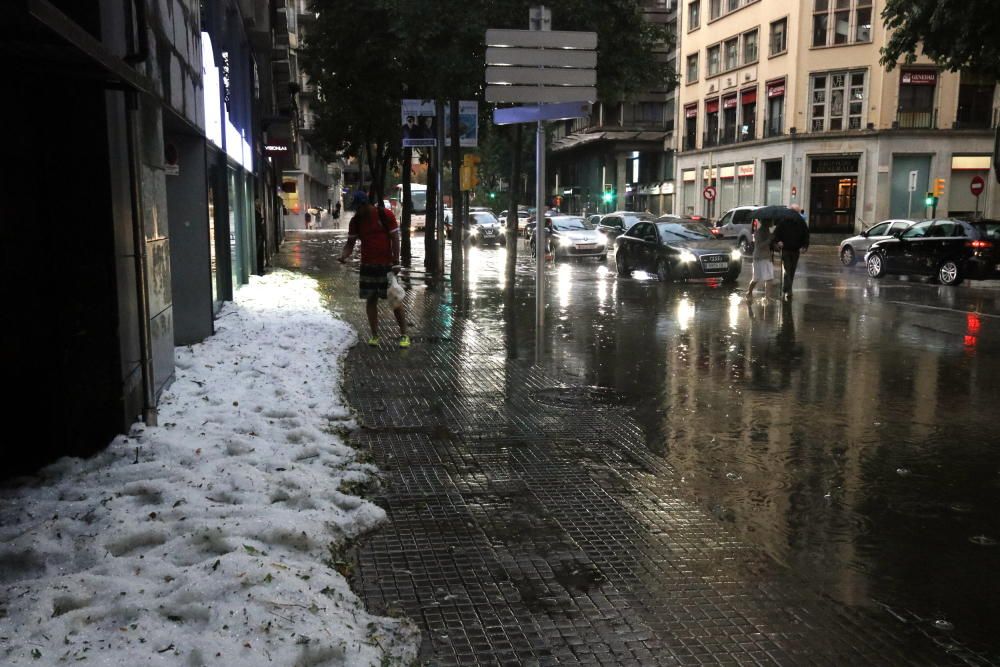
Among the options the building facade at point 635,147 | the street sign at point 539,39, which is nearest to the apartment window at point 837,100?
the building facade at point 635,147

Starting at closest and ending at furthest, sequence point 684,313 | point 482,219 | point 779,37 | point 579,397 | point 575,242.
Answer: point 579,397
point 684,313
point 575,242
point 482,219
point 779,37

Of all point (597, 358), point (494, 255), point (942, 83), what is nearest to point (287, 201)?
point (494, 255)

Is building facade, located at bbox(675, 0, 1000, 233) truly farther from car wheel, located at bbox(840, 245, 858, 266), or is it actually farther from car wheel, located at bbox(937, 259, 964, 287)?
car wheel, located at bbox(937, 259, 964, 287)

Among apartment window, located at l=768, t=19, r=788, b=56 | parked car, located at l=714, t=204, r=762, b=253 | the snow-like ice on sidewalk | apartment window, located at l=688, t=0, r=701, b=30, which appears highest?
apartment window, located at l=688, t=0, r=701, b=30

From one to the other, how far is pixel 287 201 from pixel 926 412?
6635 cm

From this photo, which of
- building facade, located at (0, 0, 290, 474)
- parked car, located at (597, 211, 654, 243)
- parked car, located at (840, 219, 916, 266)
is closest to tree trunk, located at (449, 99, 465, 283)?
building facade, located at (0, 0, 290, 474)

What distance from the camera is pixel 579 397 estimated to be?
28.0ft

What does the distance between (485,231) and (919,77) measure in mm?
23170

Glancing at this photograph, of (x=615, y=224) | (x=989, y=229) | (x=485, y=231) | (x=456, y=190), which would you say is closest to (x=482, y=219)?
(x=485, y=231)

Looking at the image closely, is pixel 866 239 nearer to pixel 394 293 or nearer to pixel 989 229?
pixel 989 229

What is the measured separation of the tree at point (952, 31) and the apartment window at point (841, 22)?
25.2m

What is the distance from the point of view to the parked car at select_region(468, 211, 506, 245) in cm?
4541

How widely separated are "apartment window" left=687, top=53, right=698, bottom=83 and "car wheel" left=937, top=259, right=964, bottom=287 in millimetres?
41704

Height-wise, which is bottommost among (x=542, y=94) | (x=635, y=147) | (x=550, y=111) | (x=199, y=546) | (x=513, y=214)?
(x=199, y=546)
